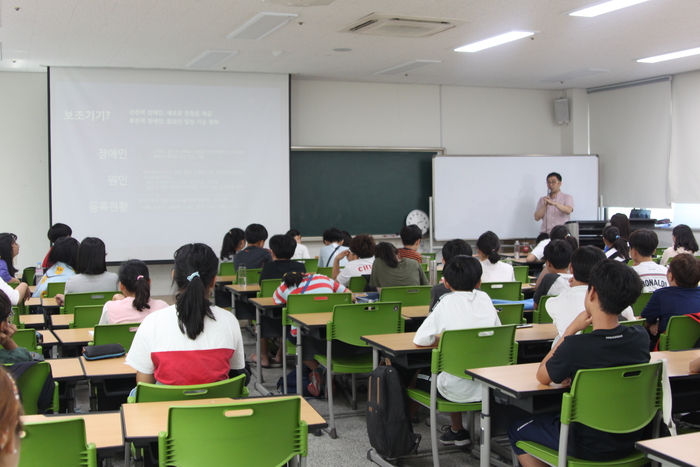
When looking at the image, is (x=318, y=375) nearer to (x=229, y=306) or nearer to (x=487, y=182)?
(x=229, y=306)

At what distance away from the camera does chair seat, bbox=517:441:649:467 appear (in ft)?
7.95

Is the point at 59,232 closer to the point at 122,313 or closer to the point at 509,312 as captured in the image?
the point at 122,313

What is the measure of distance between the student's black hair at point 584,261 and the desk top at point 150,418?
5.69ft

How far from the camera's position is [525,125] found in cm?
1027

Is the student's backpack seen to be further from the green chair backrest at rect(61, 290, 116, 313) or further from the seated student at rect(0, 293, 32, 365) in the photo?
the green chair backrest at rect(61, 290, 116, 313)

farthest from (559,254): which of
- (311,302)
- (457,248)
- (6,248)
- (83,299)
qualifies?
(6,248)

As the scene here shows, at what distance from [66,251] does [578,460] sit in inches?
168

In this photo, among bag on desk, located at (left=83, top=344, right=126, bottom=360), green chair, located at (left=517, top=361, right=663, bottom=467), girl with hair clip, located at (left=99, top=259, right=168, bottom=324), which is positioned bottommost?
green chair, located at (left=517, top=361, right=663, bottom=467)

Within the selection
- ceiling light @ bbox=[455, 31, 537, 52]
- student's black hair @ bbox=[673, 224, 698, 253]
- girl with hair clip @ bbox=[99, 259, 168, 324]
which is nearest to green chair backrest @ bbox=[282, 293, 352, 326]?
girl with hair clip @ bbox=[99, 259, 168, 324]

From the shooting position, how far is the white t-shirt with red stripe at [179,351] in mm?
2525

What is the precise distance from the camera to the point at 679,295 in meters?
3.64

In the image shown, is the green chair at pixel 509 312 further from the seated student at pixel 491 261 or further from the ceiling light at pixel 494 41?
the ceiling light at pixel 494 41

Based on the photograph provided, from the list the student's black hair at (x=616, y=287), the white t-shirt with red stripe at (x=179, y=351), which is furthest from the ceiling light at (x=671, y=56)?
the white t-shirt with red stripe at (x=179, y=351)

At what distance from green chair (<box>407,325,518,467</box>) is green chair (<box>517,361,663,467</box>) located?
A: 2.16 feet
